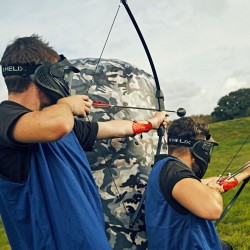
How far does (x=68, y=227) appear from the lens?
2518 mm

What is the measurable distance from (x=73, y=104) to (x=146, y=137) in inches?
59.0

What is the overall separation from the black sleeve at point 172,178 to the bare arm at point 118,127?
435 millimetres

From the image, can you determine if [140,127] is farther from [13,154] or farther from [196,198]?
[13,154]

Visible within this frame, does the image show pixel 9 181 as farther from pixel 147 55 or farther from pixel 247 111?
pixel 247 111

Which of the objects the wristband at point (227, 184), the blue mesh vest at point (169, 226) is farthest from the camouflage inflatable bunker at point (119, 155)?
the wristband at point (227, 184)

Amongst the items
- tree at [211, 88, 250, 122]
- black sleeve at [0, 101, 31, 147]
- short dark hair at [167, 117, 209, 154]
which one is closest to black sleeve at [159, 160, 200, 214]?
short dark hair at [167, 117, 209, 154]

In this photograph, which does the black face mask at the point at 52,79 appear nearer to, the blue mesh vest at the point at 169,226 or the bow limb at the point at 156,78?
the blue mesh vest at the point at 169,226

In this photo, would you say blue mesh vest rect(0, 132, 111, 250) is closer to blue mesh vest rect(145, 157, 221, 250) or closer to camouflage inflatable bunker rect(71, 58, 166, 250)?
blue mesh vest rect(145, 157, 221, 250)

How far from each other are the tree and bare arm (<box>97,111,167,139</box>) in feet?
161

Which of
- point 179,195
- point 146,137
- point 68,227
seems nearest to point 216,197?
point 179,195

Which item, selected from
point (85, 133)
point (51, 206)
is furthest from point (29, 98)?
→ point (85, 133)

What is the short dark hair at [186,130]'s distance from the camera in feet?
13.2

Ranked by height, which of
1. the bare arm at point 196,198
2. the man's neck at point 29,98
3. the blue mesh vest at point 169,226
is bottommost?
the blue mesh vest at point 169,226

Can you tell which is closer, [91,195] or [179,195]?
[91,195]
